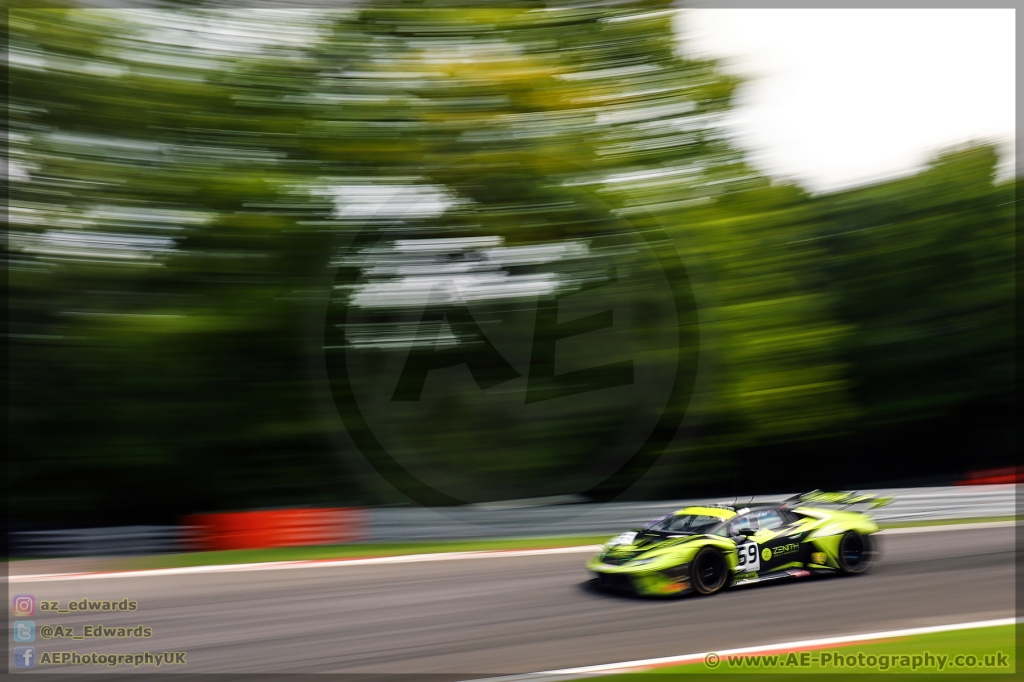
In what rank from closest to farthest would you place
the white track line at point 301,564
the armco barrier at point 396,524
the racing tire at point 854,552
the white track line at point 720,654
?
the white track line at point 720,654 → the racing tire at point 854,552 → the white track line at point 301,564 → the armco barrier at point 396,524

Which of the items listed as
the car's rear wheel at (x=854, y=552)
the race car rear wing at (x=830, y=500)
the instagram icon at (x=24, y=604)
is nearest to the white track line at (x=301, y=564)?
the instagram icon at (x=24, y=604)

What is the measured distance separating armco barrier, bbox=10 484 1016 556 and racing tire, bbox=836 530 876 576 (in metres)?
1.16

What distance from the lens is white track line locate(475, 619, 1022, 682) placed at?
4922mm

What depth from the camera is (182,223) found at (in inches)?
362

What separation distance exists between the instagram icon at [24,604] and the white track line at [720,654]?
3981mm

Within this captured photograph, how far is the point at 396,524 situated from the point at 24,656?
164 inches

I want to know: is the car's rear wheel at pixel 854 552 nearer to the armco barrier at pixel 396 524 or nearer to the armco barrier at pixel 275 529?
the armco barrier at pixel 396 524

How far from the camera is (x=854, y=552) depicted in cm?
690

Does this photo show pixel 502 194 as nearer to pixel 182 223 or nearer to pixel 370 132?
pixel 370 132

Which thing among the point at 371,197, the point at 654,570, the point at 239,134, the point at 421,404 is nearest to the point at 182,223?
the point at 239,134

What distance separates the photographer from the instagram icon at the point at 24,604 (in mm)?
6207

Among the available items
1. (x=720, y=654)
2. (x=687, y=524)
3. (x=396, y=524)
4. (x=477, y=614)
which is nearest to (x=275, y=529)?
(x=396, y=524)

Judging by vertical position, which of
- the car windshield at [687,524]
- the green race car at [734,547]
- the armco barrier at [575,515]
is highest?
the car windshield at [687,524]

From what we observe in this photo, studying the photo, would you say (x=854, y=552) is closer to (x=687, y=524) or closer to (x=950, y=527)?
(x=687, y=524)
